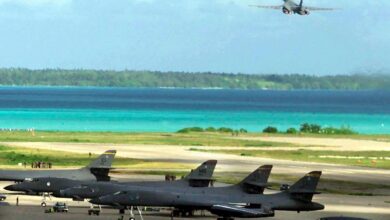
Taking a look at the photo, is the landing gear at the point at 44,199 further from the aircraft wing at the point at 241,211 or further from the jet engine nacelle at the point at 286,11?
the jet engine nacelle at the point at 286,11

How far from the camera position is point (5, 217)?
9394 centimetres

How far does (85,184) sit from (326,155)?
83.8m

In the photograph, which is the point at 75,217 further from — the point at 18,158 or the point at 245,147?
the point at 245,147

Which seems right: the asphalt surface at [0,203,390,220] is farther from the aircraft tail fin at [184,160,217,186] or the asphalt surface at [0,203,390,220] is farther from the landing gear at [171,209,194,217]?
the aircraft tail fin at [184,160,217,186]

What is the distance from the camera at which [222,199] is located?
307 feet

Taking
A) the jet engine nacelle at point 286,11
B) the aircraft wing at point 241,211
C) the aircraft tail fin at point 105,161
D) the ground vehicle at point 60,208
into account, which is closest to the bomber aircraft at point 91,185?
the ground vehicle at point 60,208

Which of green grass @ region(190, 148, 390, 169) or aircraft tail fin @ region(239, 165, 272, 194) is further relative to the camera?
green grass @ region(190, 148, 390, 169)

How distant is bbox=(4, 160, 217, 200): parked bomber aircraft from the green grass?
6122 cm

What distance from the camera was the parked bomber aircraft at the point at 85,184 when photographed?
99188 millimetres

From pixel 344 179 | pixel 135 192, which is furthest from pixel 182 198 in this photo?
pixel 344 179

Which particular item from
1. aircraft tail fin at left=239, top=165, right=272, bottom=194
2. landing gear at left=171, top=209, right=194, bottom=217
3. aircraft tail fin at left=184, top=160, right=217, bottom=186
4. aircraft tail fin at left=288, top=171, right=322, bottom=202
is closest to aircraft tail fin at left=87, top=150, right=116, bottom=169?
aircraft tail fin at left=184, top=160, right=217, bottom=186

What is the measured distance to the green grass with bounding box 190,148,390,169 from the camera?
552 ft

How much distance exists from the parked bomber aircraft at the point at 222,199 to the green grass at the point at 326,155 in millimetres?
68070

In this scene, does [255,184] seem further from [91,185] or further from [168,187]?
[91,185]
